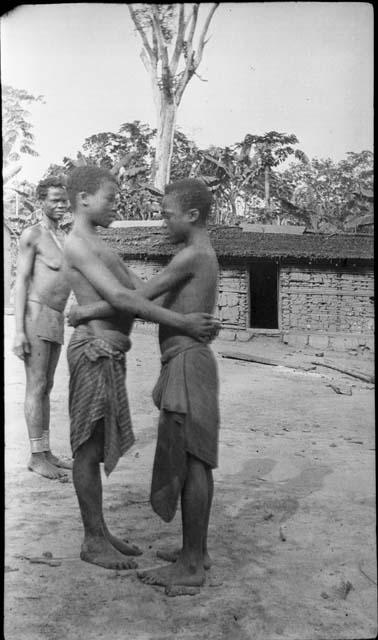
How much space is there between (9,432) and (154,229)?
64.6 inches

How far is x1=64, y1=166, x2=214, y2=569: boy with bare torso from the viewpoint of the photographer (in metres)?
2.91

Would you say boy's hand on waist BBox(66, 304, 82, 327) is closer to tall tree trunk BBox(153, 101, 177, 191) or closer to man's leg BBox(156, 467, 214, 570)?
man's leg BBox(156, 467, 214, 570)

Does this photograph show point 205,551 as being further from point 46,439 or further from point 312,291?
point 312,291

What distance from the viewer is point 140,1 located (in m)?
3.25

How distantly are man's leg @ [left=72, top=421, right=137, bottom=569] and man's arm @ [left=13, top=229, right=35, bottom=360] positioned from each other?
4.02ft

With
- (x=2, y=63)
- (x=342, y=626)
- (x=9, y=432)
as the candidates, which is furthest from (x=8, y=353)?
(x=342, y=626)

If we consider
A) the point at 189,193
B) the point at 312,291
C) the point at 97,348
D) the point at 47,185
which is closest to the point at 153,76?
the point at 47,185

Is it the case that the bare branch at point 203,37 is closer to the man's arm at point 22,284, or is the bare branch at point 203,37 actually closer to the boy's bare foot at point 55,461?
the man's arm at point 22,284

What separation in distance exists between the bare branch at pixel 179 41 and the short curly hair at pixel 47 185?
0.85 m

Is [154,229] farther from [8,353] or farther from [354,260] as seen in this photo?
[354,260]

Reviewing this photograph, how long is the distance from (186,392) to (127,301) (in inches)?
18.2

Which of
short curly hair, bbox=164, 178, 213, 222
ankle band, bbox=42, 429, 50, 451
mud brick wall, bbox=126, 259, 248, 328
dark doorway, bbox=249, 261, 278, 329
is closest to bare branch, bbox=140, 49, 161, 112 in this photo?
short curly hair, bbox=164, 178, 213, 222

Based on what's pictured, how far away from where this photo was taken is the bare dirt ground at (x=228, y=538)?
2703 mm

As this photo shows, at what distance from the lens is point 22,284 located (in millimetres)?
3910
